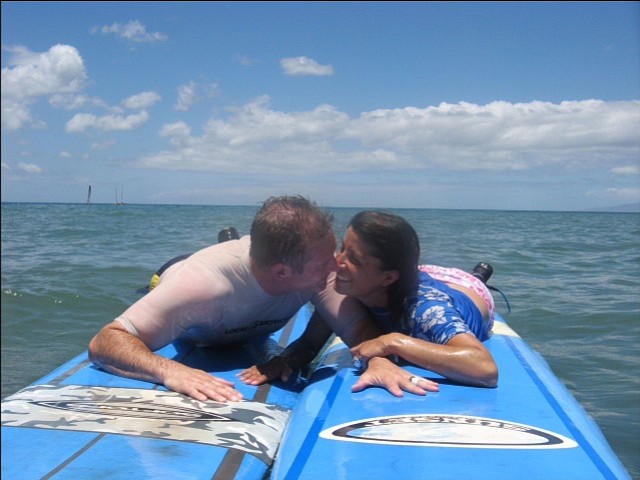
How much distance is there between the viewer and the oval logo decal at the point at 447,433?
2.06 metres

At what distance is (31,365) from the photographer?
5.04 meters

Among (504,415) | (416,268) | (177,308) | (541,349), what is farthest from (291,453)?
(541,349)

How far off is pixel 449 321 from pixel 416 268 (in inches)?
12.7

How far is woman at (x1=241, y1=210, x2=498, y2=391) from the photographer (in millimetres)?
2605

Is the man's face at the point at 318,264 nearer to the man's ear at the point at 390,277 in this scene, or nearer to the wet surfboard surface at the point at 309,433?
the man's ear at the point at 390,277

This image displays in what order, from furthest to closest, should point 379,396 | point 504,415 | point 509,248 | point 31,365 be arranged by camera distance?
point 509,248 < point 31,365 < point 379,396 < point 504,415

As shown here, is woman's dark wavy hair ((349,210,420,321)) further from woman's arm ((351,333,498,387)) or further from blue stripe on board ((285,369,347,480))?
blue stripe on board ((285,369,347,480))

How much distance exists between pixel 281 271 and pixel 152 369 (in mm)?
714

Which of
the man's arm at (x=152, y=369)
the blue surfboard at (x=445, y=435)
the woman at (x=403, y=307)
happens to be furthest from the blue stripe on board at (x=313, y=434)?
the man's arm at (x=152, y=369)

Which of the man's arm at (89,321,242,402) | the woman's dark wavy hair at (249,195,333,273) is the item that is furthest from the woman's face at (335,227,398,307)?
the man's arm at (89,321,242,402)

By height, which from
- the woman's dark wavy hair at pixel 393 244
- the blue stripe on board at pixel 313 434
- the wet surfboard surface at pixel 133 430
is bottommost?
the wet surfboard surface at pixel 133 430

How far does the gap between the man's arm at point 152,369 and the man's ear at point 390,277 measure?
0.84 m

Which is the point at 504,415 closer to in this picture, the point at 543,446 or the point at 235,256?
the point at 543,446

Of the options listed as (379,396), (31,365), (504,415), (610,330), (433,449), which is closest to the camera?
(433,449)
